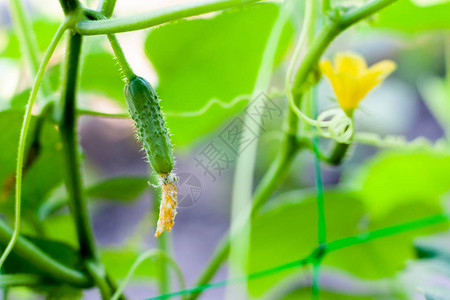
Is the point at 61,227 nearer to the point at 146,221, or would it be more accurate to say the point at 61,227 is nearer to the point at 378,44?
the point at 146,221

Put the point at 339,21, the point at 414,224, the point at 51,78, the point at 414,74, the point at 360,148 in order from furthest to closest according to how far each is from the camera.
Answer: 1. the point at 414,74
2. the point at 360,148
3. the point at 51,78
4. the point at 414,224
5. the point at 339,21

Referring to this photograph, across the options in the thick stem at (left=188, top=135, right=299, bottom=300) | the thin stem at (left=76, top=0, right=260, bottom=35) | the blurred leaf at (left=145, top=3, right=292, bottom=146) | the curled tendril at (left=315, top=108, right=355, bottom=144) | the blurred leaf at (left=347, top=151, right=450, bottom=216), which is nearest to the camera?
the thin stem at (left=76, top=0, right=260, bottom=35)

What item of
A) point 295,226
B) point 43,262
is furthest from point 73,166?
point 295,226

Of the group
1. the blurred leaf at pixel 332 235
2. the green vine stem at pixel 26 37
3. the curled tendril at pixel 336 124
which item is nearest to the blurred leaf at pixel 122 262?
the blurred leaf at pixel 332 235

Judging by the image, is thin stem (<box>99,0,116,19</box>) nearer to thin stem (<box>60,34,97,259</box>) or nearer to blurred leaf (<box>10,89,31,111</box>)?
thin stem (<box>60,34,97,259</box>)

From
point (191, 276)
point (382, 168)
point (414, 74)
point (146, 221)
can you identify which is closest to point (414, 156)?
point (382, 168)

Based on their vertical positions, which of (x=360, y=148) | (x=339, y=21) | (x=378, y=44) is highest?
(x=378, y=44)

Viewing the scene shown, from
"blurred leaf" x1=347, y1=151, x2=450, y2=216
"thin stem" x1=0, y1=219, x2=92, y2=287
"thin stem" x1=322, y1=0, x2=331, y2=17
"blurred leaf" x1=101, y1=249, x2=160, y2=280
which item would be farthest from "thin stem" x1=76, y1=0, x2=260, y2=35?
"blurred leaf" x1=347, y1=151, x2=450, y2=216
